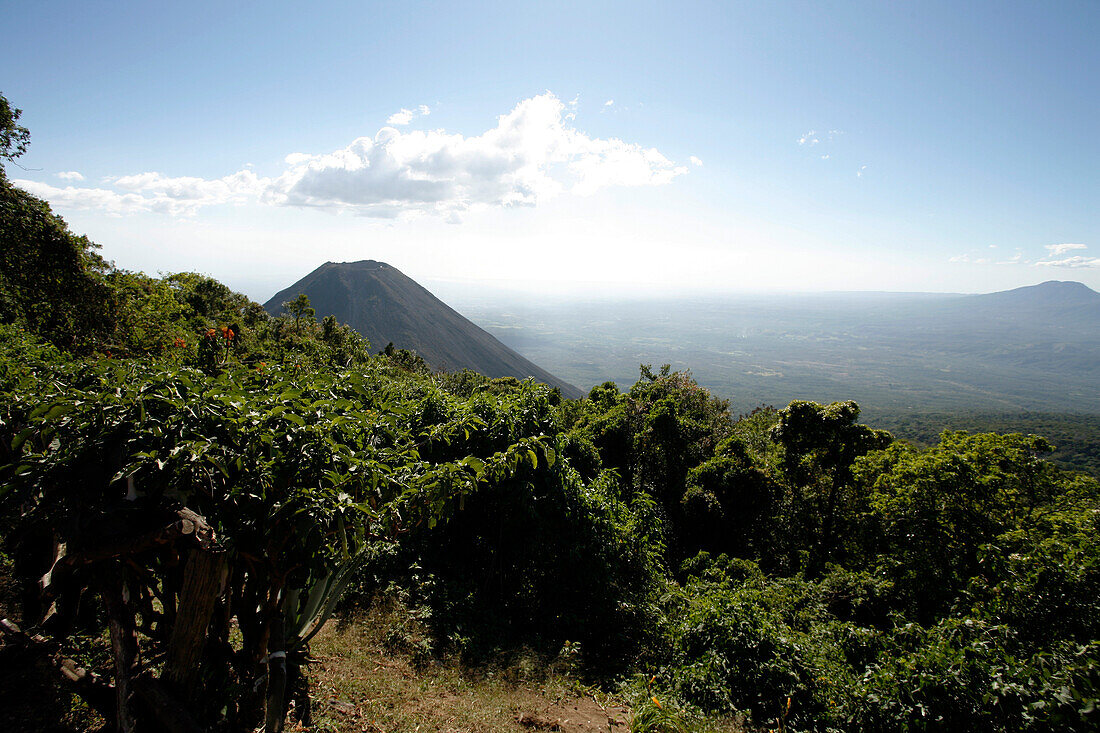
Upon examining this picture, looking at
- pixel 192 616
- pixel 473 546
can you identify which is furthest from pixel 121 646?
pixel 473 546

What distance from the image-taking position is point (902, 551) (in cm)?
885

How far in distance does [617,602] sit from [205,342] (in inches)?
467

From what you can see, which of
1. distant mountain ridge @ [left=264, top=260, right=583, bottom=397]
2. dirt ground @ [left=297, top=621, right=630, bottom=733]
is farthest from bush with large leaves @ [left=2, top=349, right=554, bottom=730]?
distant mountain ridge @ [left=264, top=260, right=583, bottom=397]

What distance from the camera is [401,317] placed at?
140 metres

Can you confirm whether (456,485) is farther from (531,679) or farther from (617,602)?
(617,602)

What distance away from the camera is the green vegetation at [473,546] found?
7.63 feet

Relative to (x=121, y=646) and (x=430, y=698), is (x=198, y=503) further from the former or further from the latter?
(x=430, y=698)

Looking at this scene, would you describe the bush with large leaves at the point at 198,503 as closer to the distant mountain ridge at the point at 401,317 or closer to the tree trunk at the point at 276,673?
the tree trunk at the point at 276,673

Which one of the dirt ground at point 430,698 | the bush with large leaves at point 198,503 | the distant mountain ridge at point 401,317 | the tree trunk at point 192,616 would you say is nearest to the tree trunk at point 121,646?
the bush with large leaves at point 198,503

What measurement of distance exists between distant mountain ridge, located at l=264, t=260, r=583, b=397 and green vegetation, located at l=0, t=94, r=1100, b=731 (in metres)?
114

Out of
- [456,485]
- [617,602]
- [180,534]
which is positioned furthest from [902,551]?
[180,534]

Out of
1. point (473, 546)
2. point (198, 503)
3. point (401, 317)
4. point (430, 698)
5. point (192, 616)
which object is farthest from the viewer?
point (401, 317)

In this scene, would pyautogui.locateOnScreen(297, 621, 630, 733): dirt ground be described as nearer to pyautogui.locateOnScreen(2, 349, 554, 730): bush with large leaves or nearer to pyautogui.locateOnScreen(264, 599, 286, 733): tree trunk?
pyautogui.locateOnScreen(264, 599, 286, 733): tree trunk

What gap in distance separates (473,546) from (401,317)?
14138cm
